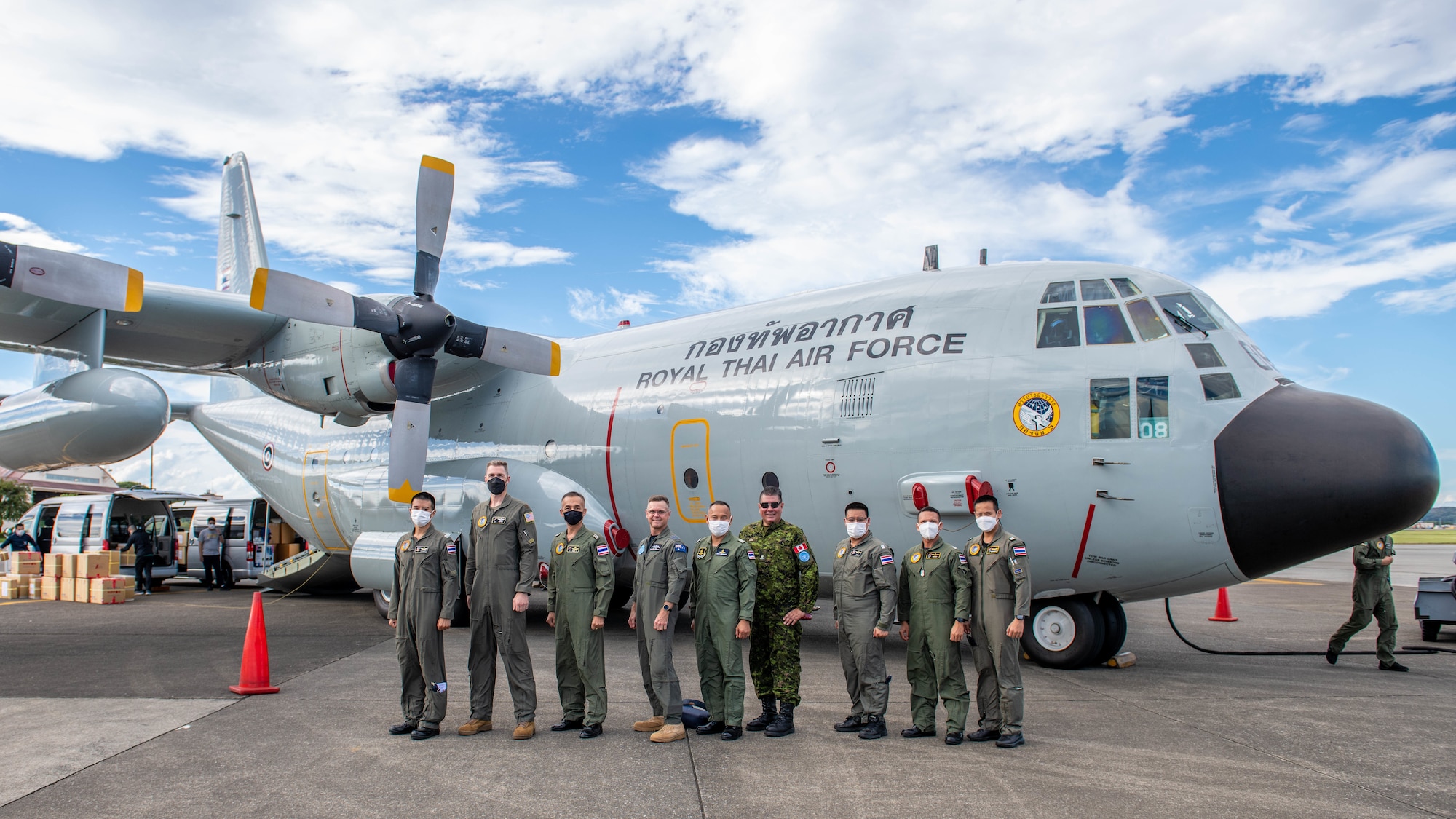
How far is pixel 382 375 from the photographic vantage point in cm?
1077

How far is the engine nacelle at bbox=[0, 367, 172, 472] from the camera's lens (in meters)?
9.63

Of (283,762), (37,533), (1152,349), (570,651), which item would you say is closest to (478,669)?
(570,651)

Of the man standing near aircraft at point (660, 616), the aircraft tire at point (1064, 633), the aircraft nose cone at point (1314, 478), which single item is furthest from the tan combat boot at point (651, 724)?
the aircraft nose cone at point (1314, 478)

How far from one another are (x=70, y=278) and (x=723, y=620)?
23.4ft

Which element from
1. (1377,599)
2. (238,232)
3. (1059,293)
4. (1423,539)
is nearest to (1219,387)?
(1059,293)

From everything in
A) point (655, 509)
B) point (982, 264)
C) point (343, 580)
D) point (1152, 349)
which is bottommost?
point (343, 580)

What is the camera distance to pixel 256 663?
23.3 ft

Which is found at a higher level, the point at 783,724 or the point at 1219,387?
the point at 1219,387

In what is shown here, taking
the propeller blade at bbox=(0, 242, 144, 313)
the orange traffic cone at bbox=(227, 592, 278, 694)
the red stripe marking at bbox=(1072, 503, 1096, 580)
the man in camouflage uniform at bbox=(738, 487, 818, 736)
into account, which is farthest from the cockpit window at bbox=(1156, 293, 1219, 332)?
the propeller blade at bbox=(0, 242, 144, 313)

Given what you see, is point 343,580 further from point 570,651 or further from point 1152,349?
A: point 1152,349

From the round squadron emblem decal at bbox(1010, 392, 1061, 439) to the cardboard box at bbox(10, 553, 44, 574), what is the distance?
1803cm

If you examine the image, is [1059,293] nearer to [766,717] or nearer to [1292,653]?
[766,717]

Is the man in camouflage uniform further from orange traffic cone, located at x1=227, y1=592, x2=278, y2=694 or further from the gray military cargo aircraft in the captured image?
orange traffic cone, located at x1=227, y1=592, x2=278, y2=694

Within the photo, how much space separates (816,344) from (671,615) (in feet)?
12.7
